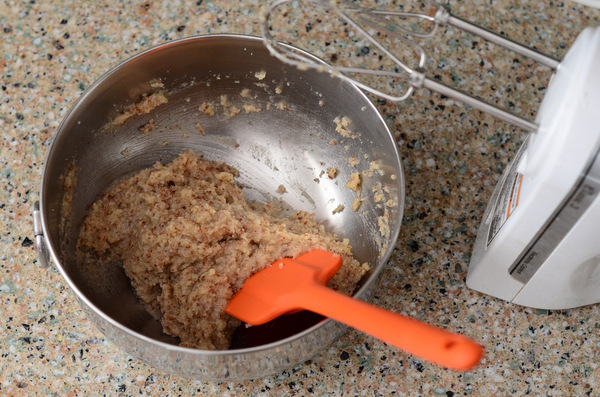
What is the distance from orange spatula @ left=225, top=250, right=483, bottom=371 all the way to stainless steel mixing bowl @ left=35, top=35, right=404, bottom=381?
45mm

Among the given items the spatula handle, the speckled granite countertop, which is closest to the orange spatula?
the spatula handle

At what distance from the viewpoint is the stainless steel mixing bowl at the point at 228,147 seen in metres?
0.93

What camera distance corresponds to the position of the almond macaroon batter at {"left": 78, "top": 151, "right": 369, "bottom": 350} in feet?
3.03

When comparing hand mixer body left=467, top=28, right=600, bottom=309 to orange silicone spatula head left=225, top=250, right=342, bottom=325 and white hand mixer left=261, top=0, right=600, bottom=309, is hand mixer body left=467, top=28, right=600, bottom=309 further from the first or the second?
→ orange silicone spatula head left=225, top=250, right=342, bottom=325

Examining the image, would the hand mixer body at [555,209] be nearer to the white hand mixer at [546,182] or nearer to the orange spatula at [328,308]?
the white hand mixer at [546,182]

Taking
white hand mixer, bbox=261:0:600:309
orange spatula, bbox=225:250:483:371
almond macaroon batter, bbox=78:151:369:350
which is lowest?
almond macaroon batter, bbox=78:151:369:350

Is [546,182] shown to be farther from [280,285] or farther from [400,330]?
[280,285]

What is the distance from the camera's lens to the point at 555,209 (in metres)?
0.74

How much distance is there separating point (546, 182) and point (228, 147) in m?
0.57

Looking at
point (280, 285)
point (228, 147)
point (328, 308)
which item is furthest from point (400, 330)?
point (228, 147)

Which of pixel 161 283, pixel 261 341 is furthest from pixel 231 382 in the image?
pixel 161 283

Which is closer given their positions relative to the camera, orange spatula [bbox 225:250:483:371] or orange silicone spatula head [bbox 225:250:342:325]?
orange spatula [bbox 225:250:483:371]

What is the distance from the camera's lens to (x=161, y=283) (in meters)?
0.96

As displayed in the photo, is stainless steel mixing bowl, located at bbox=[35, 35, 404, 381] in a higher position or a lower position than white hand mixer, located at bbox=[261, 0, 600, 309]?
lower
